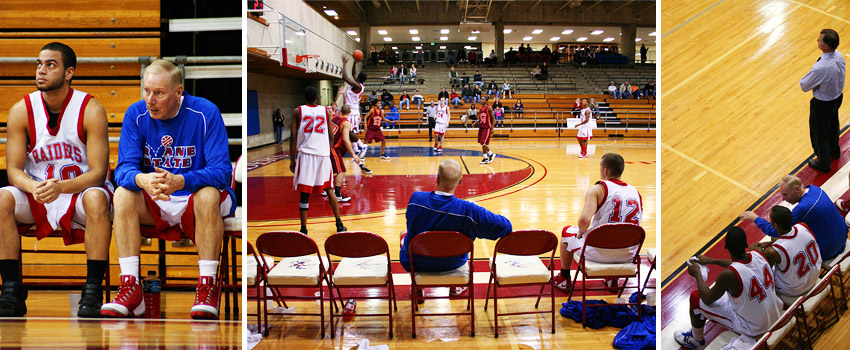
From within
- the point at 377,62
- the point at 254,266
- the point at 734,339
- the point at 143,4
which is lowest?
the point at 734,339

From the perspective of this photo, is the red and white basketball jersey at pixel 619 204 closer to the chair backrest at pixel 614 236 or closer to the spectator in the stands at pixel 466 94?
the chair backrest at pixel 614 236

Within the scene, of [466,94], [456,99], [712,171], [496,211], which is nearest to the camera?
[712,171]

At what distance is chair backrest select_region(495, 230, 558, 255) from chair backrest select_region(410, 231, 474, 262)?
21cm

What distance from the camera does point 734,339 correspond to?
3.15m

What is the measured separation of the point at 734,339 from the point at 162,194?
3.44 metres

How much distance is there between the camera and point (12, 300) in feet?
8.87

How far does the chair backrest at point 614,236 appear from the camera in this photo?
296 cm

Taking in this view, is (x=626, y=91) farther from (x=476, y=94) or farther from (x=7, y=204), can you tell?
(x=7, y=204)

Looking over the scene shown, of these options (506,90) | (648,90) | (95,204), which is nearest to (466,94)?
(506,90)

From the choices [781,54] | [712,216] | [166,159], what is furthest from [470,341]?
[781,54]

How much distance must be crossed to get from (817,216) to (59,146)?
4.63m

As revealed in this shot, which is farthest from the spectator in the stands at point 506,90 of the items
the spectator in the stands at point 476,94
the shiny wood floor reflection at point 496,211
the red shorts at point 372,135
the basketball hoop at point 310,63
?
the red shorts at point 372,135

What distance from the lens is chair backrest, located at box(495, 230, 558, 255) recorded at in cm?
290

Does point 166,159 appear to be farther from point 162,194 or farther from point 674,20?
point 674,20
